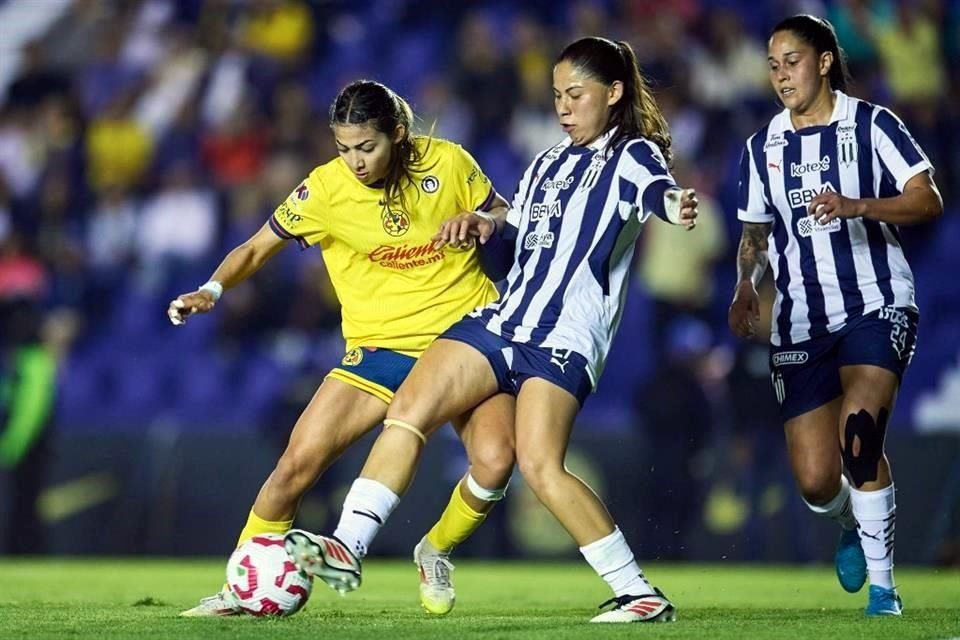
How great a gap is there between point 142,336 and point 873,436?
812 cm

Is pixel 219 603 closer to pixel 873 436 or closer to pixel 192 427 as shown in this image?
pixel 873 436

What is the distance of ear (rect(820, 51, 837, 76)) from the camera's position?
5.71m

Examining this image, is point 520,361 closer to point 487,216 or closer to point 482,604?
point 487,216

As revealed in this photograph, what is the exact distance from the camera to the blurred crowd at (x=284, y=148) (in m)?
11.4

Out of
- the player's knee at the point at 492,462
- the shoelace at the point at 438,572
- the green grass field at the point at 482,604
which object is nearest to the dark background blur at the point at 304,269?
the green grass field at the point at 482,604

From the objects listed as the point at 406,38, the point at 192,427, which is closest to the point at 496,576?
the point at 192,427

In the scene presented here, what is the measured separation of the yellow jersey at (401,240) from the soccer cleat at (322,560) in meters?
1.24

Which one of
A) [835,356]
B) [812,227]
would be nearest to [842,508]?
[835,356]

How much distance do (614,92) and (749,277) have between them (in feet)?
3.84

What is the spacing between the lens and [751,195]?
19.6ft

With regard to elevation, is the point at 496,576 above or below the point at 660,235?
below

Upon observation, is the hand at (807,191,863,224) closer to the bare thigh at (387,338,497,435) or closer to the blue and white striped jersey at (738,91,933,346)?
the blue and white striped jersey at (738,91,933,346)

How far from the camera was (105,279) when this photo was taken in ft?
41.0

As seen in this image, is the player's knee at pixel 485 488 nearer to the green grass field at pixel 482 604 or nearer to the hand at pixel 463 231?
the green grass field at pixel 482 604
